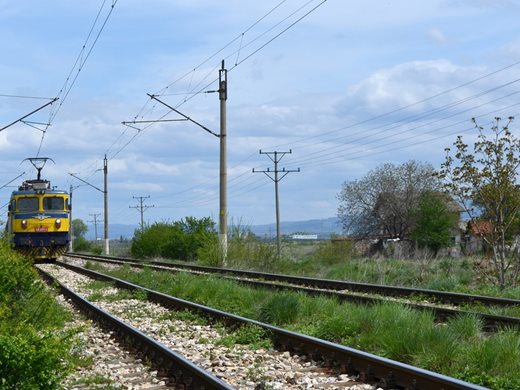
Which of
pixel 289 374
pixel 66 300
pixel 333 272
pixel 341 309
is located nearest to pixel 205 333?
pixel 341 309

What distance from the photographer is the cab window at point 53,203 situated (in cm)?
4241

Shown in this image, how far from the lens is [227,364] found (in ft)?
36.4

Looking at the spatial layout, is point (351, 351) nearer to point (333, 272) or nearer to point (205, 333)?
point (205, 333)

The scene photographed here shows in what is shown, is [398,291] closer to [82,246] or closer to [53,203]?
[53,203]

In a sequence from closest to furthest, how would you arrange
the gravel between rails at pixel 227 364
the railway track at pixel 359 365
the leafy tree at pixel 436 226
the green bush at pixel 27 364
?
the green bush at pixel 27 364, the railway track at pixel 359 365, the gravel between rails at pixel 227 364, the leafy tree at pixel 436 226

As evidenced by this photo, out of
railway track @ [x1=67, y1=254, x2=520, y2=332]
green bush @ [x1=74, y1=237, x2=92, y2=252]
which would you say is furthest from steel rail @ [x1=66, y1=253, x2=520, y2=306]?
green bush @ [x1=74, y1=237, x2=92, y2=252]

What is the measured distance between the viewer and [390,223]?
75.6 m

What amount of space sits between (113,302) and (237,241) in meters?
16.1

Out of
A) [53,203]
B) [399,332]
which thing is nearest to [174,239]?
[53,203]

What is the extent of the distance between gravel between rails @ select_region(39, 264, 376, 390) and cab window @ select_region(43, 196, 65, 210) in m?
27.1

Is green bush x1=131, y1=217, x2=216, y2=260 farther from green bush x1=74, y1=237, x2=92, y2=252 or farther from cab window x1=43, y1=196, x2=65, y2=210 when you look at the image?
green bush x1=74, y1=237, x2=92, y2=252

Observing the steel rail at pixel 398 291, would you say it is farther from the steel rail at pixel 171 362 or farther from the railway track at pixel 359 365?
the steel rail at pixel 171 362

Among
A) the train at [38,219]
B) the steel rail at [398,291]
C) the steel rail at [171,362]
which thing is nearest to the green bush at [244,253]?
the steel rail at [398,291]

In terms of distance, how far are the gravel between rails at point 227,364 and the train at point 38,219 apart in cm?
2683
